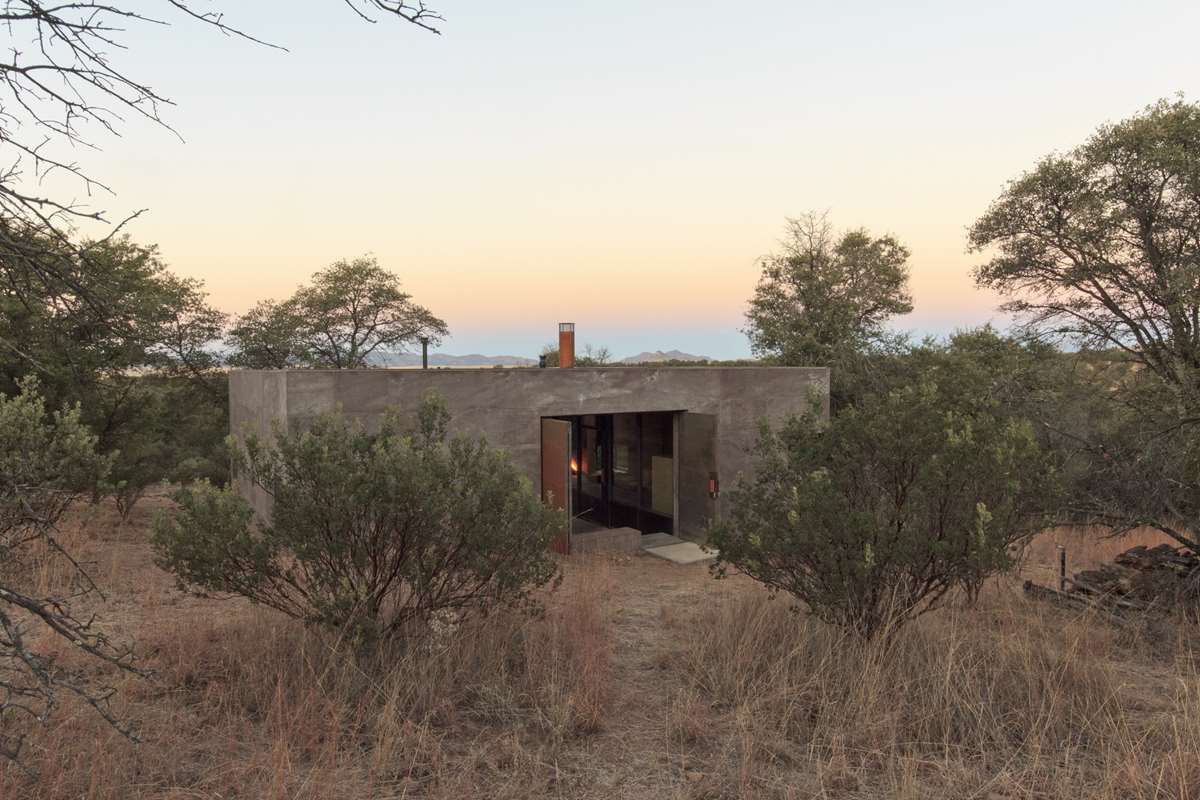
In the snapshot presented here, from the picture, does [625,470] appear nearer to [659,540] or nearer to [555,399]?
[659,540]

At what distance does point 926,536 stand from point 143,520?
14793 millimetres

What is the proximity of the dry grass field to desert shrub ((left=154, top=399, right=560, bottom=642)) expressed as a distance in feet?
1.40

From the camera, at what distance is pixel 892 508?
558cm

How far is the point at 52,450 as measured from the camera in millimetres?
7664

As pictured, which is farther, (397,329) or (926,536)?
(397,329)

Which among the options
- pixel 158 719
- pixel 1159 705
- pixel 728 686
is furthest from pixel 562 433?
pixel 1159 705

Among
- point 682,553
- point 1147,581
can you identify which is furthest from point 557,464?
point 1147,581

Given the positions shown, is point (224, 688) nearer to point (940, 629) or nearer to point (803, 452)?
point (803, 452)

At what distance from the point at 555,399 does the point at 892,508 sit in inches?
275

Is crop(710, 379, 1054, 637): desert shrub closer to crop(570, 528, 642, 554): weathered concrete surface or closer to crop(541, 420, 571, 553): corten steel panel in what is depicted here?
crop(541, 420, 571, 553): corten steel panel

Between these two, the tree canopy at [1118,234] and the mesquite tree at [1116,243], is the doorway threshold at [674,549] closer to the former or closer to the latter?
the mesquite tree at [1116,243]

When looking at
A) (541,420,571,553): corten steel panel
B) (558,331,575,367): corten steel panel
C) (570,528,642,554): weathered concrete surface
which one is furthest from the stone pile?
(558,331,575,367): corten steel panel

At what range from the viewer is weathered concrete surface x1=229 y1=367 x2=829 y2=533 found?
10.3 metres

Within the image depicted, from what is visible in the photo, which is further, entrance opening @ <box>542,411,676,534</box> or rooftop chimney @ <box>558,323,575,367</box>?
entrance opening @ <box>542,411,676,534</box>
